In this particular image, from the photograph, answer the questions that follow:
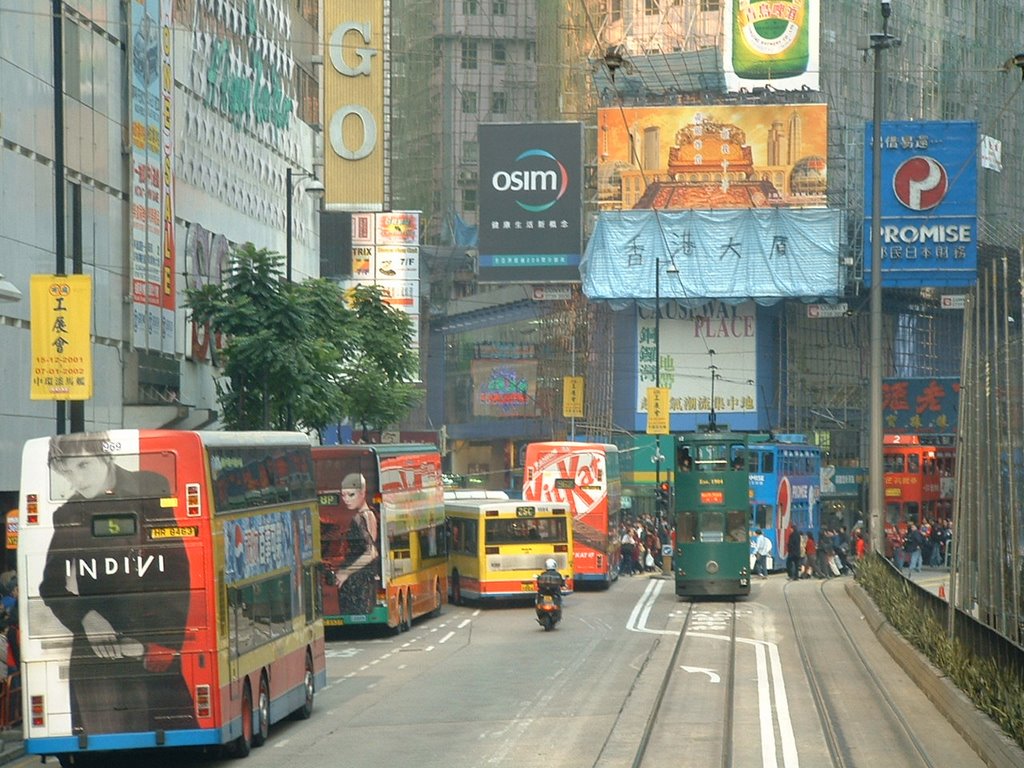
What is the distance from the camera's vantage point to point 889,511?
65.1m

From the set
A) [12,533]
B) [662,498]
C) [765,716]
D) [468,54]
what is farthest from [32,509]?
[468,54]

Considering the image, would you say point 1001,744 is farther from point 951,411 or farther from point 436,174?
point 436,174

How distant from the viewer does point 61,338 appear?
2114 centimetres

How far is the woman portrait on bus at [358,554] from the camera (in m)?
31.1

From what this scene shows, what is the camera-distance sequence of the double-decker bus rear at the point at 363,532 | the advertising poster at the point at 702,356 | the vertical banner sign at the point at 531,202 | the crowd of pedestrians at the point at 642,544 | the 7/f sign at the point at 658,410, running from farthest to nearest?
the advertising poster at the point at 702,356, the vertical banner sign at the point at 531,202, the 7/f sign at the point at 658,410, the crowd of pedestrians at the point at 642,544, the double-decker bus rear at the point at 363,532

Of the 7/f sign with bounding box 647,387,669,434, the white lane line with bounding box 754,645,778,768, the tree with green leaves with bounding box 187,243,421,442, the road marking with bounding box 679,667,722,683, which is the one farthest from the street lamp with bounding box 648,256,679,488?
the road marking with bounding box 679,667,722,683

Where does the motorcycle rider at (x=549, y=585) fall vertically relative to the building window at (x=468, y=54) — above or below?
below

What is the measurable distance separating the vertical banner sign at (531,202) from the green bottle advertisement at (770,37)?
8.18 meters

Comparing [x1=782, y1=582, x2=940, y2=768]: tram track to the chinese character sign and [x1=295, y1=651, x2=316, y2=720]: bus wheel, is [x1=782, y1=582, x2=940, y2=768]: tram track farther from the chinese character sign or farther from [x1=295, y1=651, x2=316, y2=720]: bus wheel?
the chinese character sign

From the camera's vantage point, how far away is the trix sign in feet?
227

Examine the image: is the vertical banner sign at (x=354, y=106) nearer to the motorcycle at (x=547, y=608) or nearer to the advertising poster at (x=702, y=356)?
the motorcycle at (x=547, y=608)

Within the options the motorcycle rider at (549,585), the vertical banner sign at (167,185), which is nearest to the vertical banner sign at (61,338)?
the motorcycle rider at (549,585)

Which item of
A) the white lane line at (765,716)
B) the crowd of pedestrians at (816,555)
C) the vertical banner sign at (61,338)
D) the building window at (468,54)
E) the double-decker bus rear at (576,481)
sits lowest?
the crowd of pedestrians at (816,555)

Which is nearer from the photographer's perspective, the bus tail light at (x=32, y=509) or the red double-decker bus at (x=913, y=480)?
the bus tail light at (x=32, y=509)
